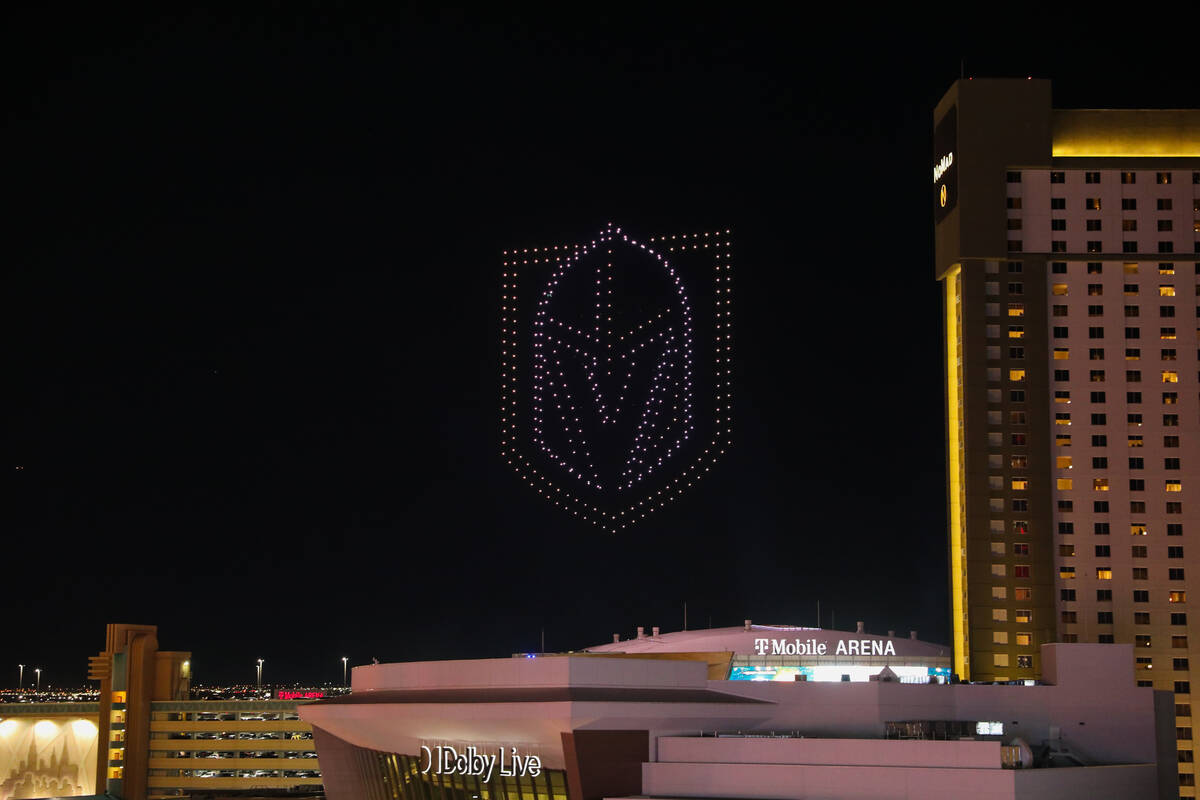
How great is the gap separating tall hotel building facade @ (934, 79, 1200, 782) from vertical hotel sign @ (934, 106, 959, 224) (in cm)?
25

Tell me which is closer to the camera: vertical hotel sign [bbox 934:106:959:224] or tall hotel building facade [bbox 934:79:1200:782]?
tall hotel building facade [bbox 934:79:1200:782]

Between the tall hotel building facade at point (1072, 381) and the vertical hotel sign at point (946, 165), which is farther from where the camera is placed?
the vertical hotel sign at point (946, 165)

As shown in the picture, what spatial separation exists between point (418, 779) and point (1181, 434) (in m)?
55.6

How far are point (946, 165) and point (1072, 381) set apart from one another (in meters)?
16.9

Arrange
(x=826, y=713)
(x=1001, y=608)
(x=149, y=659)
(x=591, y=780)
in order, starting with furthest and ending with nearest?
(x=149, y=659)
(x=1001, y=608)
(x=826, y=713)
(x=591, y=780)

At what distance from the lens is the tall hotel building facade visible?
105938 millimetres

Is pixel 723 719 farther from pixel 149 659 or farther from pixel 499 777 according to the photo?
pixel 149 659

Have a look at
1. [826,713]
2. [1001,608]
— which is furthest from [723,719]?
[1001,608]

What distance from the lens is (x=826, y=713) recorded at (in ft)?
263

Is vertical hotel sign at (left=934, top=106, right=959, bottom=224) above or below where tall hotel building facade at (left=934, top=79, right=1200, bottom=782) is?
above

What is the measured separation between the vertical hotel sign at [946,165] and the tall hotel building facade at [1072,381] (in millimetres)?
252

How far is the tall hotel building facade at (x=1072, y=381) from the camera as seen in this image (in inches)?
4171

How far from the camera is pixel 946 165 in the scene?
112812 mm

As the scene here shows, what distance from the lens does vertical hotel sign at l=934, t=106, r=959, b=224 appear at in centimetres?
11125
